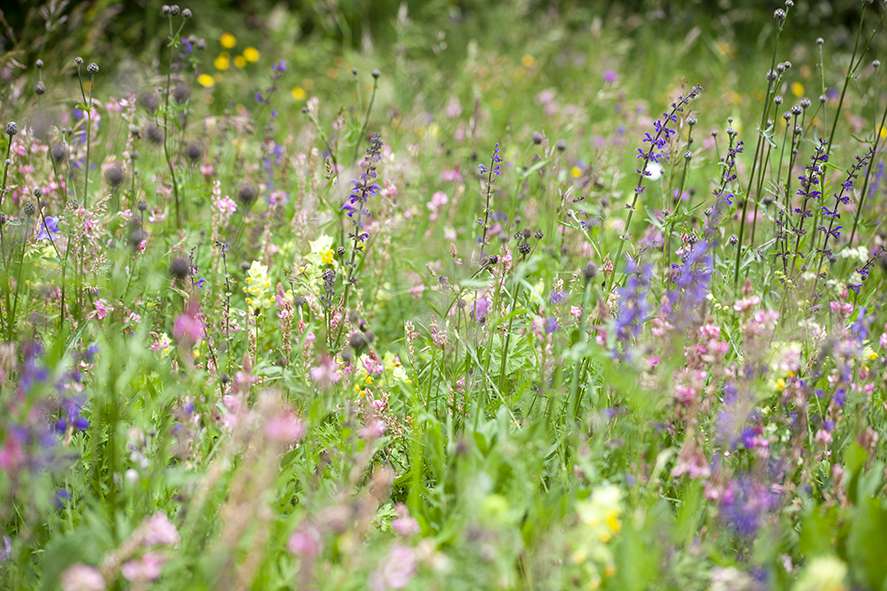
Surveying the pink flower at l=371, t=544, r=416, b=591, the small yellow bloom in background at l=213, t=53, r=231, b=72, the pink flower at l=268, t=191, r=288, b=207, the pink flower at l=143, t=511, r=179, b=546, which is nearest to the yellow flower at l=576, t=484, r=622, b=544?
the pink flower at l=371, t=544, r=416, b=591

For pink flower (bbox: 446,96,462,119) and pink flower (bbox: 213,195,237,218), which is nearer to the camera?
pink flower (bbox: 213,195,237,218)

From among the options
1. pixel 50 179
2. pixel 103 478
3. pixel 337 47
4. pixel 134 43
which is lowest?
pixel 103 478

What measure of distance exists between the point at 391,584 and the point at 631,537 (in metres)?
0.43

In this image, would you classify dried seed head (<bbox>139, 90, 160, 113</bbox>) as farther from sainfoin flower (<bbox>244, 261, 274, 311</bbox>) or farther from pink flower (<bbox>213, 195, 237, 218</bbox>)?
sainfoin flower (<bbox>244, 261, 274, 311</bbox>)

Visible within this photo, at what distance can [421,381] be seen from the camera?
97.8 inches

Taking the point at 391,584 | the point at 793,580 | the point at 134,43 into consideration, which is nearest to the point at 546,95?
the point at 134,43

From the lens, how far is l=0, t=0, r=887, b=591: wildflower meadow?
62.4 inches

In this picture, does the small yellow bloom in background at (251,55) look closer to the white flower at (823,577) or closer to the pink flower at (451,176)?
the pink flower at (451,176)

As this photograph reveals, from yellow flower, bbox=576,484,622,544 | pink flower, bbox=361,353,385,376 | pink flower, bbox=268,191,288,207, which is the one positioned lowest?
yellow flower, bbox=576,484,622,544

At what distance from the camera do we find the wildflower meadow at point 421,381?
5.20 feet

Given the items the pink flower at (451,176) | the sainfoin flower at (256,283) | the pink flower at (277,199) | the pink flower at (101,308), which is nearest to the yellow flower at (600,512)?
the sainfoin flower at (256,283)

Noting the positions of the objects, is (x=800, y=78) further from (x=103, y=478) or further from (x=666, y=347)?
(x=103, y=478)

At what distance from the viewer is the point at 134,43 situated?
6.34m

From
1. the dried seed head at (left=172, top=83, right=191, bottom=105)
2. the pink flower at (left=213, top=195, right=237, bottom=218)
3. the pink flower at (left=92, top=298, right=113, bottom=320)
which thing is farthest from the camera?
the dried seed head at (left=172, top=83, right=191, bottom=105)
